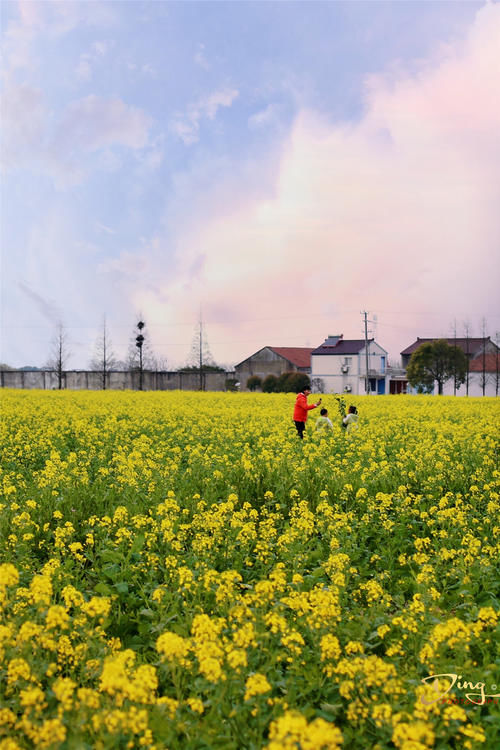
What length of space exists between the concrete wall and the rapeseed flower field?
57.7 meters

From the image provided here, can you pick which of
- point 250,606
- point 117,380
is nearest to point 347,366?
point 117,380

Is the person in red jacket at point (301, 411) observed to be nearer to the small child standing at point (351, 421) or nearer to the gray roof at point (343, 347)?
the small child standing at point (351, 421)

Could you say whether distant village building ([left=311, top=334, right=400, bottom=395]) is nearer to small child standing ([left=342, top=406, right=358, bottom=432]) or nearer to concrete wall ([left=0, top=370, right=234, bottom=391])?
concrete wall ([left=0, top=370, right=234, bottom=391])

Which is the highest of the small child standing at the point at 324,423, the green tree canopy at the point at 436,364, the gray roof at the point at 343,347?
the gray roof at the point at 343,347

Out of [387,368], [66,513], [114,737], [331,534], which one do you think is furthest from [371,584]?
[387,368]

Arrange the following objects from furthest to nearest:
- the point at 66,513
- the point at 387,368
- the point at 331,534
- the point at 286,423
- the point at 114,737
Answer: the point at 387,368 < the point at 286,423 < the point at 66,513 < the point at 331,534 < the point at 114,737

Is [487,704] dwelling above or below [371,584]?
below

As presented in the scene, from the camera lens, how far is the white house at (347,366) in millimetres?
67438

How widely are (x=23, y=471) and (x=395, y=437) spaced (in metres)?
9.92

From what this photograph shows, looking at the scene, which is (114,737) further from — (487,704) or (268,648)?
(487,704)

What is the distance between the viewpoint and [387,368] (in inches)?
2800

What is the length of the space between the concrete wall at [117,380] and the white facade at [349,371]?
464 inches

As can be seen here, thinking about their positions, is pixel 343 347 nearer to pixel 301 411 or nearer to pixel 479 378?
pixel 479 378

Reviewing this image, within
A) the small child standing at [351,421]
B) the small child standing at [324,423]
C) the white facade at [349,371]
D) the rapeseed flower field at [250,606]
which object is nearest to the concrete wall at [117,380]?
the white facade at [349,371]
